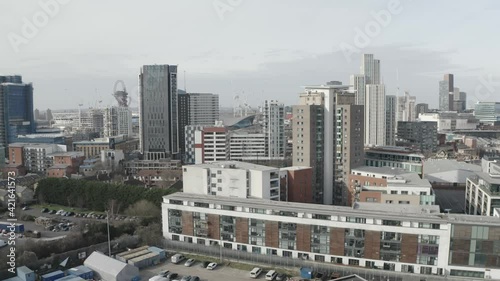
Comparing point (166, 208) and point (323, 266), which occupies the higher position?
point (166, 208)

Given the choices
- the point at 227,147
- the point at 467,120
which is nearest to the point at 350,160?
the point at 227,147

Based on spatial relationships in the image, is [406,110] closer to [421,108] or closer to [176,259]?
[421,108]

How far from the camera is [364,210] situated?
1132 centimetres

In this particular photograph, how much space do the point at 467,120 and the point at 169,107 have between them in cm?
3953

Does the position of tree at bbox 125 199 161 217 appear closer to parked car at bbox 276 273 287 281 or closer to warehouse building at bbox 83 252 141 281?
warehouse building at bbox 83 252 141 281

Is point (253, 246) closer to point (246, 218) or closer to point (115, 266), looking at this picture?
point (246, 218)

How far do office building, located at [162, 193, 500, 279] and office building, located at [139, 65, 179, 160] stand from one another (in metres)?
19.7

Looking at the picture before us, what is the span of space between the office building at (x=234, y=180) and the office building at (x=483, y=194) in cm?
632

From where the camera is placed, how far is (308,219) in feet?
36.7

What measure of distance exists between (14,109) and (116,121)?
10.8 metres

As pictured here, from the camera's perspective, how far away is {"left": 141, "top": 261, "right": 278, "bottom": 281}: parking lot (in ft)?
34.9

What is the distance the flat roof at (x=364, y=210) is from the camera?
1040cm

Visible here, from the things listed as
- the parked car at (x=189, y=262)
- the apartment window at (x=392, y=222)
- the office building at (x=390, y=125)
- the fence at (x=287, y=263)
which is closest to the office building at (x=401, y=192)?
the apartment window at (x=392, y=222)

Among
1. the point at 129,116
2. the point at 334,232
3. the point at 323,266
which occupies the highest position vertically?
the point at 129,116
